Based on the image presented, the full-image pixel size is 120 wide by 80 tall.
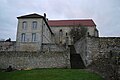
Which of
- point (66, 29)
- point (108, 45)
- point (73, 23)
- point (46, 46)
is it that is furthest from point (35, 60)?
point (73, 23)

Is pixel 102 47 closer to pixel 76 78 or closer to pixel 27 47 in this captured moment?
pixel 76 78

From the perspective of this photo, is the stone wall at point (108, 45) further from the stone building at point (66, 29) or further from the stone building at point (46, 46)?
the stone building at point (66, 29)

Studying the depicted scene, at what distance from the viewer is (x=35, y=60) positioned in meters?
22.5

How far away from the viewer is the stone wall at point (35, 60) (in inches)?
875

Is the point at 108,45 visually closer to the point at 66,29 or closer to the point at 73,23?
the point at 66,29

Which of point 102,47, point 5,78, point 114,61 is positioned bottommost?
point 5,78

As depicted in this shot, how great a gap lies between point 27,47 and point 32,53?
7.87 m

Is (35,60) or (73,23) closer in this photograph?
(35,60)

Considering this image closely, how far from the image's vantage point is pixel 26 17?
31.3 meters

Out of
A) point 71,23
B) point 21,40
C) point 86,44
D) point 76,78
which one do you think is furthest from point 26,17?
point 71,23

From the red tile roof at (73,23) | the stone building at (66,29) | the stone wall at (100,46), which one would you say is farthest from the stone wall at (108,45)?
the red tile roof at (73,23)

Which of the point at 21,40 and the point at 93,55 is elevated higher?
the point at 21,40

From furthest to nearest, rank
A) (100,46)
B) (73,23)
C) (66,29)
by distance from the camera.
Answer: (73,23), (66,29), (100,46)

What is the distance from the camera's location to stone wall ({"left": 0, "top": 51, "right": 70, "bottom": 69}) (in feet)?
72.9
